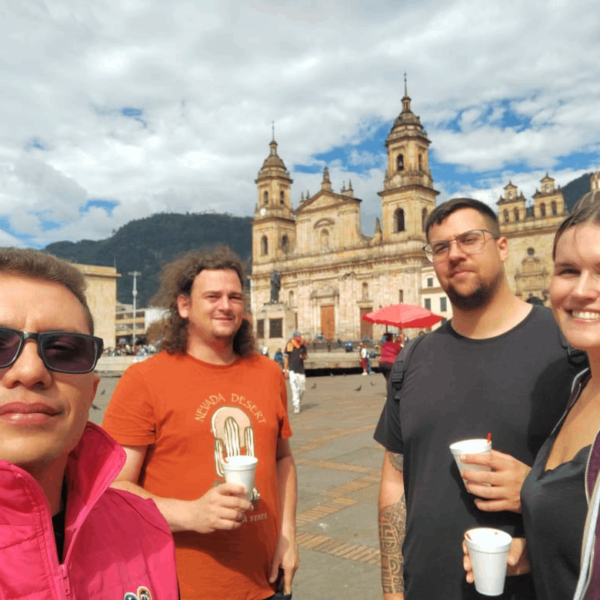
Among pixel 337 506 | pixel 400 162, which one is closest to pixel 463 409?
pixel 337 506

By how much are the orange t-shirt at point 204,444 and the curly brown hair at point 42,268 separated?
3.03 feet

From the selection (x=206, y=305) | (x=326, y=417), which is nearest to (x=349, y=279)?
(x=326, y=417)

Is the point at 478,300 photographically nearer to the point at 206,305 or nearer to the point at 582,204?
the point at 582,204

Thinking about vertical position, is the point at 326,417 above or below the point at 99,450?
below

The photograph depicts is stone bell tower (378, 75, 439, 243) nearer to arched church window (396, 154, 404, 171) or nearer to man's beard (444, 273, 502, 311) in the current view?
arched church window (396, 154, 404, 171)

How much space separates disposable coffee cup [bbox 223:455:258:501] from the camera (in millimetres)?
1788

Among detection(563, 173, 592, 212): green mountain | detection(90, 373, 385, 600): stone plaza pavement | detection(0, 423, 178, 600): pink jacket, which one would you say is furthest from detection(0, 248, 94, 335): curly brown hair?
detection(563, 173, 592, 212): green mountain

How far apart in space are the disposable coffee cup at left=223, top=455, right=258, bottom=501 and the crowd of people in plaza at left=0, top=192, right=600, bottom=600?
2cm

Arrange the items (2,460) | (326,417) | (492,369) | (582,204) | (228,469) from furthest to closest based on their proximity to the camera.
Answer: (326,417) < (492,369) < (228,469) < (582,204) < (2,460)

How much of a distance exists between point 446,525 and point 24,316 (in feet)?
5.07

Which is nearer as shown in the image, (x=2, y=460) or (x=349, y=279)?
(x=2, y=460)

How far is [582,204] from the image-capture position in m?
1.44

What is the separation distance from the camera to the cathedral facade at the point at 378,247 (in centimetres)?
4306

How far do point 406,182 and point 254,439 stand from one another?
4367cm
